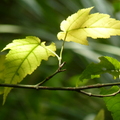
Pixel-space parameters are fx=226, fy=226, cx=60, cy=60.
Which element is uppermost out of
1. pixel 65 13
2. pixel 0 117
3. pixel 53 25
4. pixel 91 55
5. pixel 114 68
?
pixel 65 13

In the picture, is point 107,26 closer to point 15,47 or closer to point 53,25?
point 15,47

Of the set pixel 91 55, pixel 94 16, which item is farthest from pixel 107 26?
pixel 91 55

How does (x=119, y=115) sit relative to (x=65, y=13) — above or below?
below

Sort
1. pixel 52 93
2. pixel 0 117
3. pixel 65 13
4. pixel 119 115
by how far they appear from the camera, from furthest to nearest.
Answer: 1. pixel 65 13
2. pixel 52 93
3. pixel 0 117
4. pixel 119 115

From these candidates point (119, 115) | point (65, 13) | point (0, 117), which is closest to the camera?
point (119, 115)

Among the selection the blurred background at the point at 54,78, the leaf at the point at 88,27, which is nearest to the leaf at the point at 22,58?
the leaf at the point at 88,27

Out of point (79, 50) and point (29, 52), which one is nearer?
point (29, 52)

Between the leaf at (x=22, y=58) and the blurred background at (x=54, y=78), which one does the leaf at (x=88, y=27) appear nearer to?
the leaf at (x=22, y=58)
